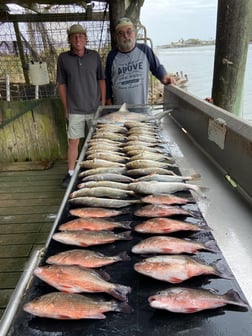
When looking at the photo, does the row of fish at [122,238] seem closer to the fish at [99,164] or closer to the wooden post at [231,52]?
the fish at [99,164]

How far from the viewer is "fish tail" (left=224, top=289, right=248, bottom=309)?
0.97 metres

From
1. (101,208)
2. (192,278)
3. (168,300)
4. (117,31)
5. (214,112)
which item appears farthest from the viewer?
(117,31)

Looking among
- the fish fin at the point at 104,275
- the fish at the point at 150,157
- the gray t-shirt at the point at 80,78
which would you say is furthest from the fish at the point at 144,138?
the gray t-shirt at the point at 80,78

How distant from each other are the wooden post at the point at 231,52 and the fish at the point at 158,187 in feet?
5.17

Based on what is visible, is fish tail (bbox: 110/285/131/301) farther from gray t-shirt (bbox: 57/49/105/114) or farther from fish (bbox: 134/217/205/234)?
gray t-shirt (bbox: 57/49/105/114)

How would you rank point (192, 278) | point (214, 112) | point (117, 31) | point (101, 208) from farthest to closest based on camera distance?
point (117, 31) → point (214, 112) → point (101, 208) → point (192, 278)

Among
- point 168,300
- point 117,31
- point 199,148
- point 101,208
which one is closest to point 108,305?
point 168,300

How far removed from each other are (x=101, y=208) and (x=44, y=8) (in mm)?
6479

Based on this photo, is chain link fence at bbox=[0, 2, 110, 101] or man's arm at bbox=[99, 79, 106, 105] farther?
chain link fence at bbox=[0, 2, 110, 101]

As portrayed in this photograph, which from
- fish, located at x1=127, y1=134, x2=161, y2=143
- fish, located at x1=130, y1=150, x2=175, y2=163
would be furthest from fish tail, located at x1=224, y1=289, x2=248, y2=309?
fish, located at x1=127, y1=134, x2=161, y2=143

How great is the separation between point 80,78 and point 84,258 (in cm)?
321

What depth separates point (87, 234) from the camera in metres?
1.29

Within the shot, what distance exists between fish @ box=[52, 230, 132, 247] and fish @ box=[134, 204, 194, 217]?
16cm

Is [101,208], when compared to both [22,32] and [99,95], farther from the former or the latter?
[22,32]
